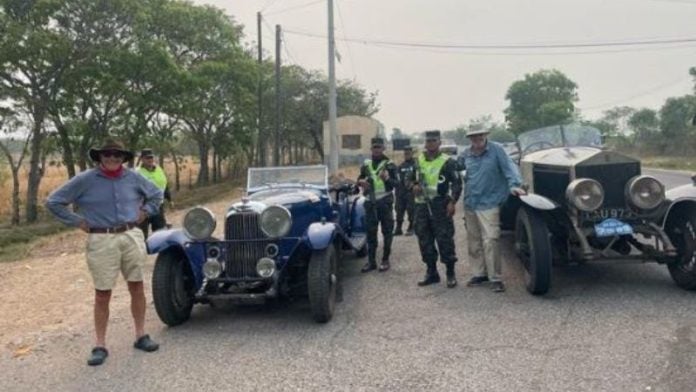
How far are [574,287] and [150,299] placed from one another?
4.65 meters

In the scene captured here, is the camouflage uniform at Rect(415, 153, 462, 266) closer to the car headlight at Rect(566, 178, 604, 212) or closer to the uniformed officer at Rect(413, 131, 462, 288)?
the uniformed officer at Rect(413, 131, 462, 288)

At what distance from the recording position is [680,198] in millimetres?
6355

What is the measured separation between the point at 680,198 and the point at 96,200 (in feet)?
18.1

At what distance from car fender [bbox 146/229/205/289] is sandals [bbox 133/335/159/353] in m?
0.81

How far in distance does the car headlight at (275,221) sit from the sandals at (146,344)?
4.53 ft

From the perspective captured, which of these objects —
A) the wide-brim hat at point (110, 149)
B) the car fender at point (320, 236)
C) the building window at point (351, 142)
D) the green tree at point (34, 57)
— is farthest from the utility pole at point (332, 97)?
the building window at point (351, 142)

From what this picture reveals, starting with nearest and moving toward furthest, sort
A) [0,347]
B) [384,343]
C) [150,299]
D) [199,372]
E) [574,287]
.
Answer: [199,372]
[384,343]
[0,347]
[574,287]
[150,299]

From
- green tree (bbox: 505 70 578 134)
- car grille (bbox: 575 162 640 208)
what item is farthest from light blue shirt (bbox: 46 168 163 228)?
green tree (bbox: 505 70 578 134)

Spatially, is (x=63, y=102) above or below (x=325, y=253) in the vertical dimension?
above

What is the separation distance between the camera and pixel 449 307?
240 inches

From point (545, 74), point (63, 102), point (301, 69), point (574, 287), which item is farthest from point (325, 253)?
point (545, 74)

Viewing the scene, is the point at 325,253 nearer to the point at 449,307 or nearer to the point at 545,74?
the point at 449,307

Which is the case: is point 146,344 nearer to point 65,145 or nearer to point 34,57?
point 34,57

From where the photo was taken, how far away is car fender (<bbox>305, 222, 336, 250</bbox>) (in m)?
5.84
